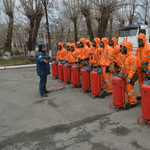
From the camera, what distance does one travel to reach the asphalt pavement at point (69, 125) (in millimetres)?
3141

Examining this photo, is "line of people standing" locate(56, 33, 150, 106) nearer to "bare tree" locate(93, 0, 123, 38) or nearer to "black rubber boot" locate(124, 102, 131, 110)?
"black rubber boot" locate(124, 102, 131, 110)

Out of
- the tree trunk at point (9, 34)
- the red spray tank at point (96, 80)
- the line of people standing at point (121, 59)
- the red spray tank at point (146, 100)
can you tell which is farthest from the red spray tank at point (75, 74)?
the tree trunk at point (9, 34)

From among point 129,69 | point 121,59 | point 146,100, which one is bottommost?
point 146,100

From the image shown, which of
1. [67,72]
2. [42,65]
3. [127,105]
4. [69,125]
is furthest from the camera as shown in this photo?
[67,72]

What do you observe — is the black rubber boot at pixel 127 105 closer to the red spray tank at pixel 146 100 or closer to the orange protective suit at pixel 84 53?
the red spray tank at pixel 146 100

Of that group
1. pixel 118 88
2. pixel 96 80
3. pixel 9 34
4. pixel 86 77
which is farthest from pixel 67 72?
pixel 9 34

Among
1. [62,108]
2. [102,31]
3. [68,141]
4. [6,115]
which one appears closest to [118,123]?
[68,141]

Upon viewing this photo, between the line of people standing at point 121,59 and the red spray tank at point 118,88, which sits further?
the line of people standing at point 121,59

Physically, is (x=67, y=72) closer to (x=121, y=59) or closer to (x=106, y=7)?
(x=121, y=59)

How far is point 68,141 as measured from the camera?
10.7 feet

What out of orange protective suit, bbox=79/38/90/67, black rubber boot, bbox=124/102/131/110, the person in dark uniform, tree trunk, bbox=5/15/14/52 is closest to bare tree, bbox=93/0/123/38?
orange protective suit, bbox=79/38/90/67

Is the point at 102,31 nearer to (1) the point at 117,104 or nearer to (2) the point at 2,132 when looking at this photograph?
(1) the point at 117,104

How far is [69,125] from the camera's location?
3.90m

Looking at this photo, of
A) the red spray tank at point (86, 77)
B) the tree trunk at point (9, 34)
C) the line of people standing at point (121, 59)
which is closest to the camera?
the line of people standing at point (121, 59)
